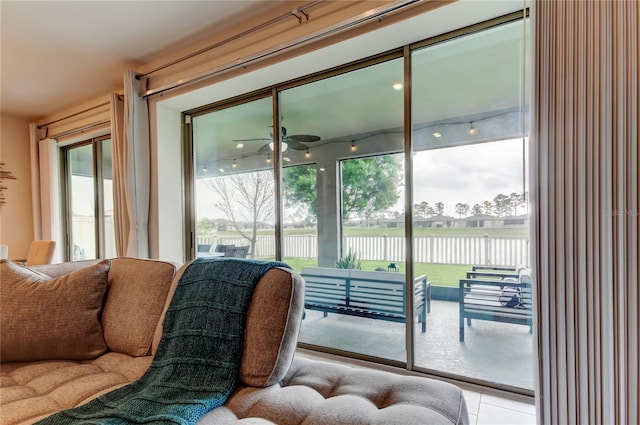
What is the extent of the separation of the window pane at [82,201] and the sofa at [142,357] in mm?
3260

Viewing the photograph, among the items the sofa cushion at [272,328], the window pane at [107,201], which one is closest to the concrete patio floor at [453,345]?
the sofa cushion at [272,328]

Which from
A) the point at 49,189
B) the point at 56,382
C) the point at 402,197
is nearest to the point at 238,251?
the point at 402,197

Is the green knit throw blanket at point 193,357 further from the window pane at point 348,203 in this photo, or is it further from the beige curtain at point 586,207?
the window pane at point 348,203

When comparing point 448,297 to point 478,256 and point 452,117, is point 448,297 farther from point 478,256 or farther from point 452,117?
point 452,117

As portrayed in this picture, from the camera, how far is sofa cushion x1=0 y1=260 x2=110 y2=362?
1.35m

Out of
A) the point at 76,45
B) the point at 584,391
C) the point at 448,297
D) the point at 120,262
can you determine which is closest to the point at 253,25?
the point at 76,45

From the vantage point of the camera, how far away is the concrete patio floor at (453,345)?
2041 mm

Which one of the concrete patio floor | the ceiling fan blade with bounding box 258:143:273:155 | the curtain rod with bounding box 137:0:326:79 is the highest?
the curtain rod with bounding box 137:0:326:79

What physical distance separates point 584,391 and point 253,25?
2.88m

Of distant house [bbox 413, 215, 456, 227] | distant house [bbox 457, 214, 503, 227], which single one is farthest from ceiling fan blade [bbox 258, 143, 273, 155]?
distant house [bbox 457, 214, 503, 227]

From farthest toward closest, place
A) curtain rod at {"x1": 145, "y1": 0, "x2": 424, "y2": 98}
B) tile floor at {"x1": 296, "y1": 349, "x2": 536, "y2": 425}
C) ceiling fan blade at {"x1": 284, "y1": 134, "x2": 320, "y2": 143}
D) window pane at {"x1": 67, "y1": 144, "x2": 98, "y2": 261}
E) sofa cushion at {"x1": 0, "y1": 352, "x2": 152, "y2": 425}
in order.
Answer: window pane at {"x1": 67, "y1": 144, "x2": 98, "y2": 261}
ceiling fan blade at {"x1": 284, "y1": 134, "x2": 320, "y2": 143}
curtain rod at {"x1": 145, "y1": 0, "x2": 424, "y2": 98}
tile floor at {"x1": 296, "y1": 349, "x2": 536, "y2": 425}
sofa cushion at {"x1": 0, "y1": 352, "x2": 152, "y2": 425}

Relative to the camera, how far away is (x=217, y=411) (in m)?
1.03

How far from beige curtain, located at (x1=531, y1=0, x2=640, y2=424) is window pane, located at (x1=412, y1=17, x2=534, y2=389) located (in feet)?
1.82

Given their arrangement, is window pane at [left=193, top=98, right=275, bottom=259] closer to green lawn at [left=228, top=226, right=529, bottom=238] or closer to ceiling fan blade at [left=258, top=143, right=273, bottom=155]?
ceiling fan blade at [left=258, top=143, right=273, bottom=155]
